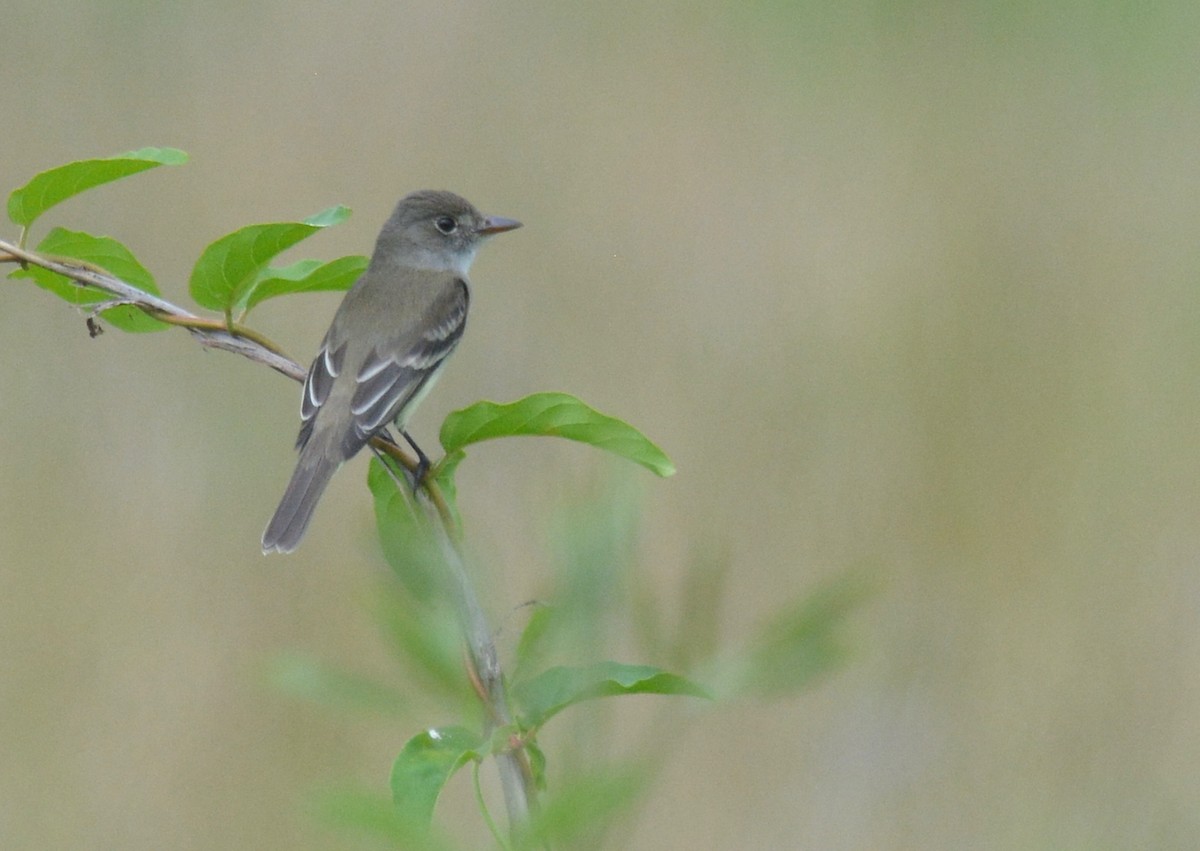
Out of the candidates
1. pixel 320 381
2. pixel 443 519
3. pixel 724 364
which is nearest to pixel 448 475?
pixel 443 519

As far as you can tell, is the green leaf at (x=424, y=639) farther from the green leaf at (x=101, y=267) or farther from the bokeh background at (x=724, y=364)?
the bokeh background at (x=724, y=364)

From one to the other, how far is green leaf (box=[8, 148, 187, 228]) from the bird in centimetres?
106

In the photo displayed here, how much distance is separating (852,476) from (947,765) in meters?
1.40

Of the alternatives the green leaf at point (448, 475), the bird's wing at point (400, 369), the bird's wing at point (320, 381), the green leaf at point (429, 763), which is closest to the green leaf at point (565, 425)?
the green leaf at point (448, 475)

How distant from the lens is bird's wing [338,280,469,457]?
9.99 feet

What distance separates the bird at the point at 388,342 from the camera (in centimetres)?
296

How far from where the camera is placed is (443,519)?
42.2 inches

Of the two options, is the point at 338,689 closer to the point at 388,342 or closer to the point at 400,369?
the point at 400,369

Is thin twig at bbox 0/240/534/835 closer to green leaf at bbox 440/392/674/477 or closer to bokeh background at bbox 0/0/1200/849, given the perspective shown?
green leaf at bbox 440/392/674/477

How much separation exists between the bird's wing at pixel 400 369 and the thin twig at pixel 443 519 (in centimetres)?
135

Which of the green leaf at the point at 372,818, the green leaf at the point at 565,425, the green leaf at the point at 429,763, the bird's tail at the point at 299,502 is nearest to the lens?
the green leaf at the point at 372,818

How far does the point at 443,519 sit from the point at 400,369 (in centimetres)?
233

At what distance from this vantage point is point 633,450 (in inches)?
42.6

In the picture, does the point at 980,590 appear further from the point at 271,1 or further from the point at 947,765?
the point at 271,1
